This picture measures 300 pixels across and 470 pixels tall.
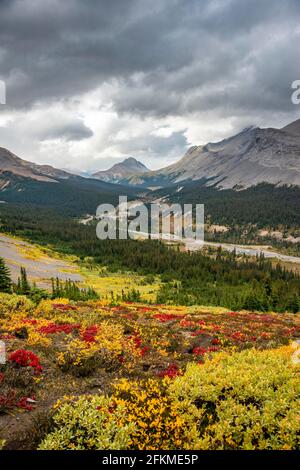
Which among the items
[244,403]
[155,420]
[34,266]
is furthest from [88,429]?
[34,266]

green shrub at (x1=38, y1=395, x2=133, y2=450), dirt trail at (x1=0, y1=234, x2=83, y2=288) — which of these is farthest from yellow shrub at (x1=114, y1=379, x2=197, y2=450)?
dirt trail at (x1=0, y1=234, x2=83, y2=288)

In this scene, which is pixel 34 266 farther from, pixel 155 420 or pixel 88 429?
pixel 155 420

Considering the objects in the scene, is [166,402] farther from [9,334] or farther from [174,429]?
[9,334]

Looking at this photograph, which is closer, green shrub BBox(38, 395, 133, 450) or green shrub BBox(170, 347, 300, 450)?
green shrub BBox(38, 395, 133, 450)

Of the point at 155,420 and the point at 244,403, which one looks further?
the point at 244,403

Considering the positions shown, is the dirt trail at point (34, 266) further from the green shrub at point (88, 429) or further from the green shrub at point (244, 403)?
the green shrub at point (244, 403)

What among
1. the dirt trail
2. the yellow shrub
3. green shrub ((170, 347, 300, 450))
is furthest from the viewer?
the dirt trail

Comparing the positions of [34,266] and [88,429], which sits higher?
[88,429]

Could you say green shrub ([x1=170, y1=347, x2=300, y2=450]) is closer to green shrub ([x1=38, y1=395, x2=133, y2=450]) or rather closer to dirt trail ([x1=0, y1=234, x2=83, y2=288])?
green shrub ([x1=38, y1=395, x2=133, y2=450])

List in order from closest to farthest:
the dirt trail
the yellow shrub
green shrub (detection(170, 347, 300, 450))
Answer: green shrub (detection(170, 347, 300, 450)) → the yellow shrub → the dirt trail

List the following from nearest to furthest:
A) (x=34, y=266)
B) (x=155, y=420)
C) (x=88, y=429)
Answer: (x=88, y=429), (x=155, y=420), (x=34, y=266)

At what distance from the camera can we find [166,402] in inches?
408
